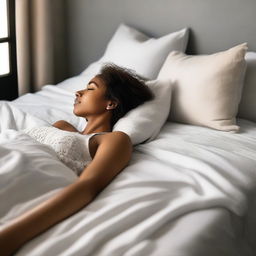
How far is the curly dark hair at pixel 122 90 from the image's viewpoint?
1885mm

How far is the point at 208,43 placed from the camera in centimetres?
247

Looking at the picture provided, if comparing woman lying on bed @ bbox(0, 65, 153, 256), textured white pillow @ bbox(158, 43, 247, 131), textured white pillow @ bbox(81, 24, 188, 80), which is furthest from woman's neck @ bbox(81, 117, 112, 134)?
textured white pillow @ bbox(81, 24, 188, 80)

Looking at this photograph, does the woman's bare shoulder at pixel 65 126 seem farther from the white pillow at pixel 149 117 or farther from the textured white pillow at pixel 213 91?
the textured white pillow at pixel 213 91

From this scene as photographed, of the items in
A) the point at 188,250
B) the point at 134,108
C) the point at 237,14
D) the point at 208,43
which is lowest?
the point at 188,250

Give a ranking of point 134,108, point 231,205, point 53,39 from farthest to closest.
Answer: point 53,39
point 134,108
point 231,205

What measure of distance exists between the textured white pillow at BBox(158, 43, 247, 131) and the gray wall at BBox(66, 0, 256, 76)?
355 mm

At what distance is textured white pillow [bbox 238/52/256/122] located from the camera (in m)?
2.13

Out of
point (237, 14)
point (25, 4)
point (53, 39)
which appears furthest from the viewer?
point (53, 39)

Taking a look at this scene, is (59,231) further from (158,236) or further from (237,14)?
(237,14)

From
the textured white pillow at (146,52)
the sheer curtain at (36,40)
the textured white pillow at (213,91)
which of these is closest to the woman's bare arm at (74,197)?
the textured white pillow at (213,91)

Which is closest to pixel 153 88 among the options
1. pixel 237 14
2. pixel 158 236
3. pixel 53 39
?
pixel 237 14

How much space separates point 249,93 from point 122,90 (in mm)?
634

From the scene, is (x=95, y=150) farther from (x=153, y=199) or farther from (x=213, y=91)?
(x=213, y=91)

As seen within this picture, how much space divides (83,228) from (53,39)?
1.99 metres
